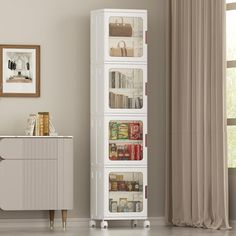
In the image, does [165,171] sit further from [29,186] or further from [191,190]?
[29,186]

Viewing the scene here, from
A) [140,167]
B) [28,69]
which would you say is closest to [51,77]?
[28,69]

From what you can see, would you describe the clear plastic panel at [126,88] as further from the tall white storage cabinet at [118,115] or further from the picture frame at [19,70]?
the picture frame at [19,70]

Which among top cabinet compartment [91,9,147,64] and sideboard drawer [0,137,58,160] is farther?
top cabinet compartment [91,9,147,64]

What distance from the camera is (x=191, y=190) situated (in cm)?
891

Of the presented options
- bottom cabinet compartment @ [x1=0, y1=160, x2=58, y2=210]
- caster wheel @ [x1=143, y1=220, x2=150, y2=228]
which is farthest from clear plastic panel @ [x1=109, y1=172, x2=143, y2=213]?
bottom cabinet compartment @ [x1=0, y1=160, x2=58, y2=210]

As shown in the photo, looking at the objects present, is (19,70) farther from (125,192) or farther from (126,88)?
(125,192)

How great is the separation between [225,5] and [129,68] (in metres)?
1.24

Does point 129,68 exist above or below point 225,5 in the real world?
below

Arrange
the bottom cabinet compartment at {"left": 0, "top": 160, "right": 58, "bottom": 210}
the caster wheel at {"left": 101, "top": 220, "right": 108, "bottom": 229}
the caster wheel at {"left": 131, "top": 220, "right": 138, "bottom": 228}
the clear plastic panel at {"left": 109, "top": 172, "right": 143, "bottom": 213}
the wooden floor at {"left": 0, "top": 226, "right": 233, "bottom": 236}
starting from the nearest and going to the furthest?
1. the wooden floor at {"left": 0, "top": 226, "right": 233, "bottom": 236}
2. the bottom cabinet compartment at {"left": 0, "top": 160, "right": 58, "bottom": 210}
3. the caster wheel at {"left": 101, "top": 220, "right": 108, "bottom": 229}
4. the clear plastic panel at {"left": 109, "top": 172, "right": 143, "bottom": 213}
5. the caster wheel at {"left": 131, "top": 220, "right": 138, "bottom": 228}

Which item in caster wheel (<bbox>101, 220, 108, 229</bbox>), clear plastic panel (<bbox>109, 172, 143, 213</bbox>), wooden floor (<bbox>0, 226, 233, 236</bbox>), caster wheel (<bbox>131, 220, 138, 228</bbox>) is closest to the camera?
wooden floor (<bbox>0, 226, 233, 236</bbox>)

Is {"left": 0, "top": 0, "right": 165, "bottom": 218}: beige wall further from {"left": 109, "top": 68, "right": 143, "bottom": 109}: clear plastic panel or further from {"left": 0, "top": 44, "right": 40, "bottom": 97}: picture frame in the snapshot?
{"left": 109, "top": 68, "right": 143, "bottom": 109}: clear plastic panel

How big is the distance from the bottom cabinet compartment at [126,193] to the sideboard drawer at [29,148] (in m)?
0.66

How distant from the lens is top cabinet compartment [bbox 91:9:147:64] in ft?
29.3

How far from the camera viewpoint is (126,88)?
902 centimetres
